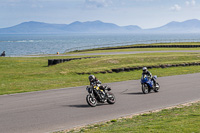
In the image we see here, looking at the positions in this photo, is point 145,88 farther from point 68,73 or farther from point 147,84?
point 68,73

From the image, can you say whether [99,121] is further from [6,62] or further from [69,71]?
[6,62]

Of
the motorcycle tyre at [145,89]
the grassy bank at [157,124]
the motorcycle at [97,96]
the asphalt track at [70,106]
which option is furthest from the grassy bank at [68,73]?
the grassy bank at [157,124]

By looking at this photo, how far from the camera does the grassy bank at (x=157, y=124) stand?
26.3 feet

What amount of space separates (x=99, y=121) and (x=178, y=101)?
4.96m

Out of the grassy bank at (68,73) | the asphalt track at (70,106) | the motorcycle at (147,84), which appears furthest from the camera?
the grassy bank at (68,73)

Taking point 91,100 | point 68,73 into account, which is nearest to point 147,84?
point 91,100

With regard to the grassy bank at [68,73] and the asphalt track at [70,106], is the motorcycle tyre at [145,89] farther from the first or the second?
the grassy bank at [68,73]

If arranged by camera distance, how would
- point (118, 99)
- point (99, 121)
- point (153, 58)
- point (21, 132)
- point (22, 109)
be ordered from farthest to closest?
1. point (153, 58)
2. point (118, 99)
3. point (22, 109)
4. point (99, 121)
5. point (21, 132)

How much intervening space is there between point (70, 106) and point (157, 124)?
16.7 ft

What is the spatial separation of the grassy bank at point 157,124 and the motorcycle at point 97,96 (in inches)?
99.2

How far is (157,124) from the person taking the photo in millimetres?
8859

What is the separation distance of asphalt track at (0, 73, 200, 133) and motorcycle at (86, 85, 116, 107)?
0.83ft

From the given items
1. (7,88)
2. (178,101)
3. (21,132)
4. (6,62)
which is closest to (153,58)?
(6,62)

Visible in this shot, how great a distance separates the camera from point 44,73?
2792cm
